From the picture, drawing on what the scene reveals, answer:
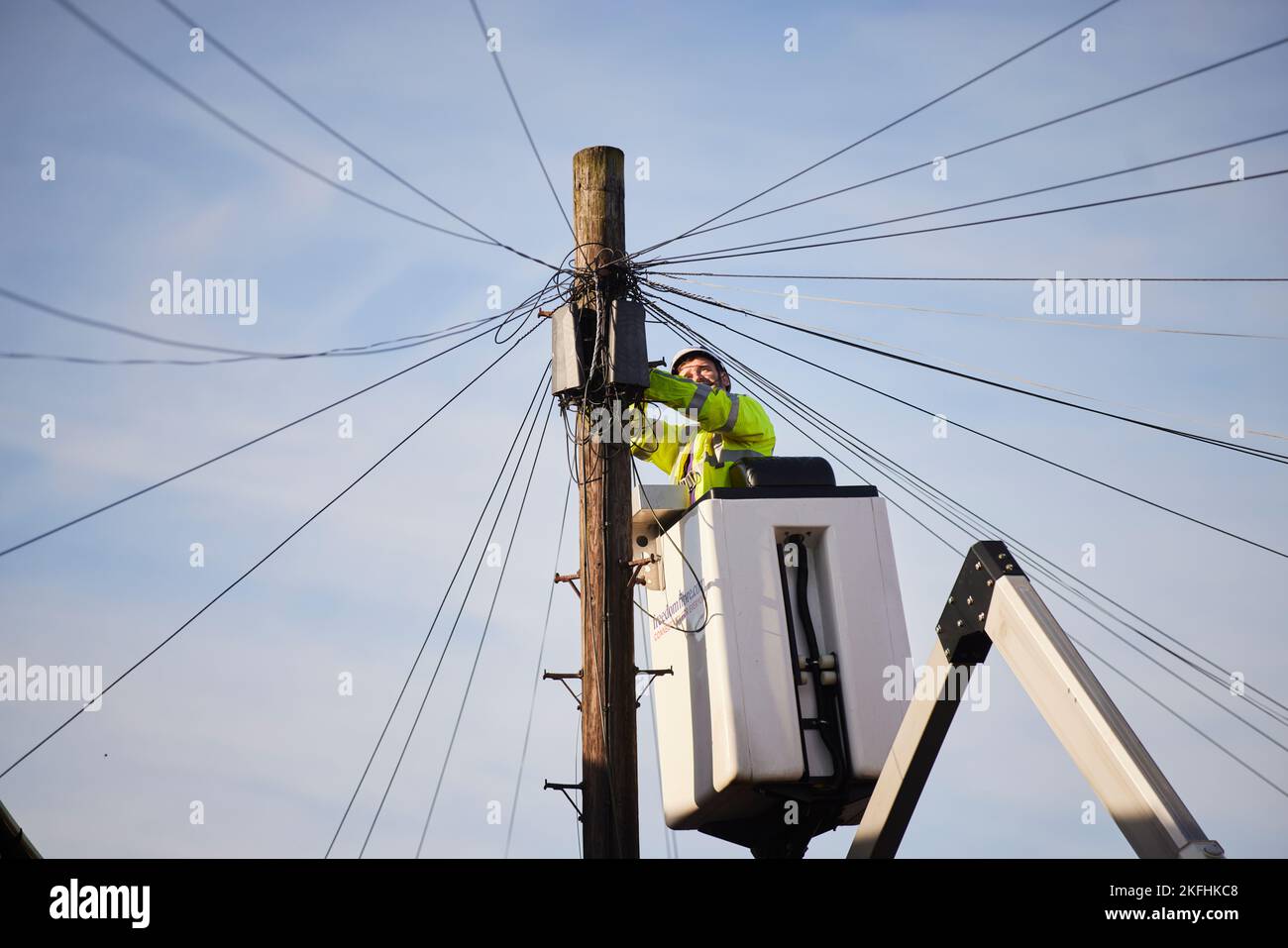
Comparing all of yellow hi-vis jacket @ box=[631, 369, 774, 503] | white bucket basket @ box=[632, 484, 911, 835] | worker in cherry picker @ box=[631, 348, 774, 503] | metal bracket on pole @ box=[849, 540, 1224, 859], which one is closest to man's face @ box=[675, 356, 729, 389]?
worker in cherry picker @ box=[631, 348, 774, 503]

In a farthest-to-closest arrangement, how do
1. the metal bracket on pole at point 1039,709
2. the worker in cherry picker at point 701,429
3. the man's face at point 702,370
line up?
the man's face at point 702,370 < the worker in cherry picker at point 701,429 < the metal bracket on pole at point 1039,709

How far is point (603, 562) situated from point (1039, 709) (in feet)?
10.1

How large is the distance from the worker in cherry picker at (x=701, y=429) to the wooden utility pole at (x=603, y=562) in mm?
516

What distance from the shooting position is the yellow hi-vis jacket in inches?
370

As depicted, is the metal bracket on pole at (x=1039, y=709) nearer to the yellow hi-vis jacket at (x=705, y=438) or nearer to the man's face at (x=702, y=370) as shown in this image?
the yellow hi-vis jacket at (x=705, y=438)

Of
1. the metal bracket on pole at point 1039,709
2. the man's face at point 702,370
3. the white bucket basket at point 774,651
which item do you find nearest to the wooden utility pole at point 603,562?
the white bucket basket at point 774,651

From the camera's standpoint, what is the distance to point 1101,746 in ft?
20.9

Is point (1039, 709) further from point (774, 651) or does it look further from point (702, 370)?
point (702, 370)

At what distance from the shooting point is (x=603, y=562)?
28.9ft

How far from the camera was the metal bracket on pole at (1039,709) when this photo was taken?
19.9ft
